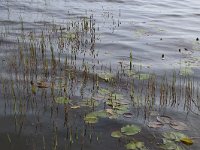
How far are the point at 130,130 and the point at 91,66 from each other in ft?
7.61

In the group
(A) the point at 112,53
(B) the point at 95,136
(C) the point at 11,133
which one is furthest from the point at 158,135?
(A) the point at 112,53

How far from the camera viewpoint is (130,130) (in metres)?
3.99

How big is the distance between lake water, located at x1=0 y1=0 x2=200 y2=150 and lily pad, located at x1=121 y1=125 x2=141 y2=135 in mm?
72

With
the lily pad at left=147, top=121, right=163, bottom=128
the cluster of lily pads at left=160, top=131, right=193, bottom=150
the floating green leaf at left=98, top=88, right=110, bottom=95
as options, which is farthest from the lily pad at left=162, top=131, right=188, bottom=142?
the floating green leaf at left=98, top=88, right=110, bottom=95

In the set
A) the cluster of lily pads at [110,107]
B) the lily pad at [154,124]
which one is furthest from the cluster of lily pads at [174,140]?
the cluster of lily pads at [110,107]

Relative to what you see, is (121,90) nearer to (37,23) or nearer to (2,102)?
(2,102)

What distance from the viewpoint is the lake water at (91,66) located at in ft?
12.9

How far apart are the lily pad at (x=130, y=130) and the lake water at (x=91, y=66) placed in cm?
7

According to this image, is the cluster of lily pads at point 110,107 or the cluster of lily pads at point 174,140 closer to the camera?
the cluster of lily pads at point 174,140

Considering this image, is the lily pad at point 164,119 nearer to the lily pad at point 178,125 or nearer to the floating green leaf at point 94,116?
the lily pad at point 178,125

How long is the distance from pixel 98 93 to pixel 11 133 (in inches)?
61.4

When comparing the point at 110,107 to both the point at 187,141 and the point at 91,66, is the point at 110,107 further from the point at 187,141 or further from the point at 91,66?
the point at 91,66

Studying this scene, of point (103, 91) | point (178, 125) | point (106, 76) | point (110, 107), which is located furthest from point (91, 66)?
point (178, 125)

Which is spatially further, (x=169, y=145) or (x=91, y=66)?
(x=91, y=66)
